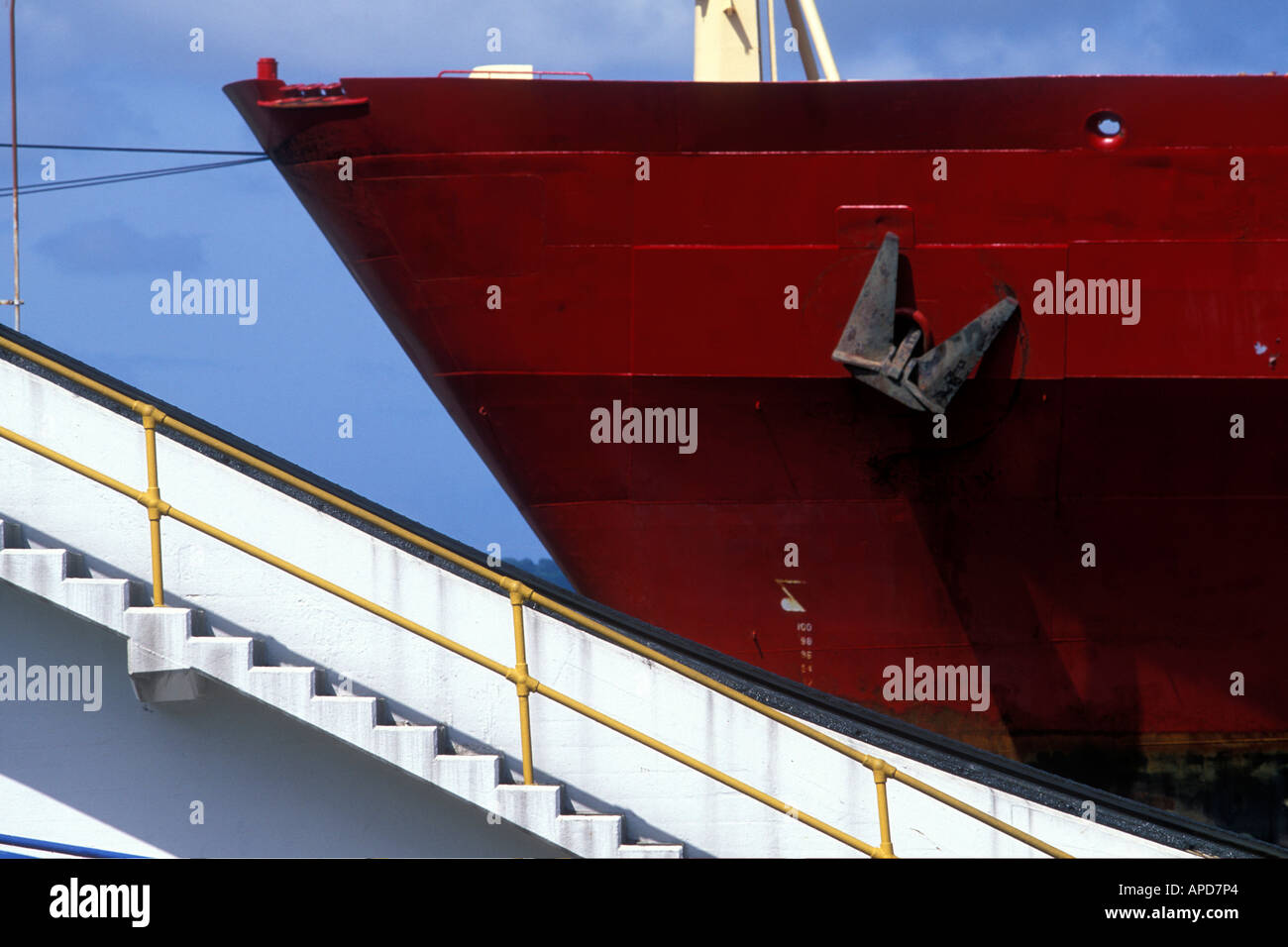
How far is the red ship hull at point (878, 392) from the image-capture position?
7160 millimetres

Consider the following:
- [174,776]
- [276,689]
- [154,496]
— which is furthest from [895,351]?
[174,776]

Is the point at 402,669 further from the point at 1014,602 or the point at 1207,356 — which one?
the point at 1207,356

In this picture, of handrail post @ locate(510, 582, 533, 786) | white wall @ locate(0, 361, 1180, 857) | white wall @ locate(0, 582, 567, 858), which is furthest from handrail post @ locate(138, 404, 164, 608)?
handrail post @ locate(510, 582, 533, 786)

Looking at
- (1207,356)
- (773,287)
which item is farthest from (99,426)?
(1207,356)

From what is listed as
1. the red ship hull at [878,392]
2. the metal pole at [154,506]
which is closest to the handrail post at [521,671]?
the metal pole at [154,506]

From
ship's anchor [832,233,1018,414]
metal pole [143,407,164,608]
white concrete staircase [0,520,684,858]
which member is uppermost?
ship's anchor [832,233,1018,414]

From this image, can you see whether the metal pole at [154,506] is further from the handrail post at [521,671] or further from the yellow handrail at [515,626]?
the handrail post at [521,671]

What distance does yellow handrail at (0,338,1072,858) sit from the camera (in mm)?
4422

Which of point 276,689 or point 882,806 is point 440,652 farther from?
point 882,806

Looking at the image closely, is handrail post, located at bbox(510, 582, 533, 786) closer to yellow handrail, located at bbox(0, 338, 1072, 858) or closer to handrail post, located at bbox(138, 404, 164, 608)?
yellow handrail, located at bbox(0, 338, 1072, 858)

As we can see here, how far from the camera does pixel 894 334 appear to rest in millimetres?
7211

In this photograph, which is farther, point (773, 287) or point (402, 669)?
point (773, 287)
